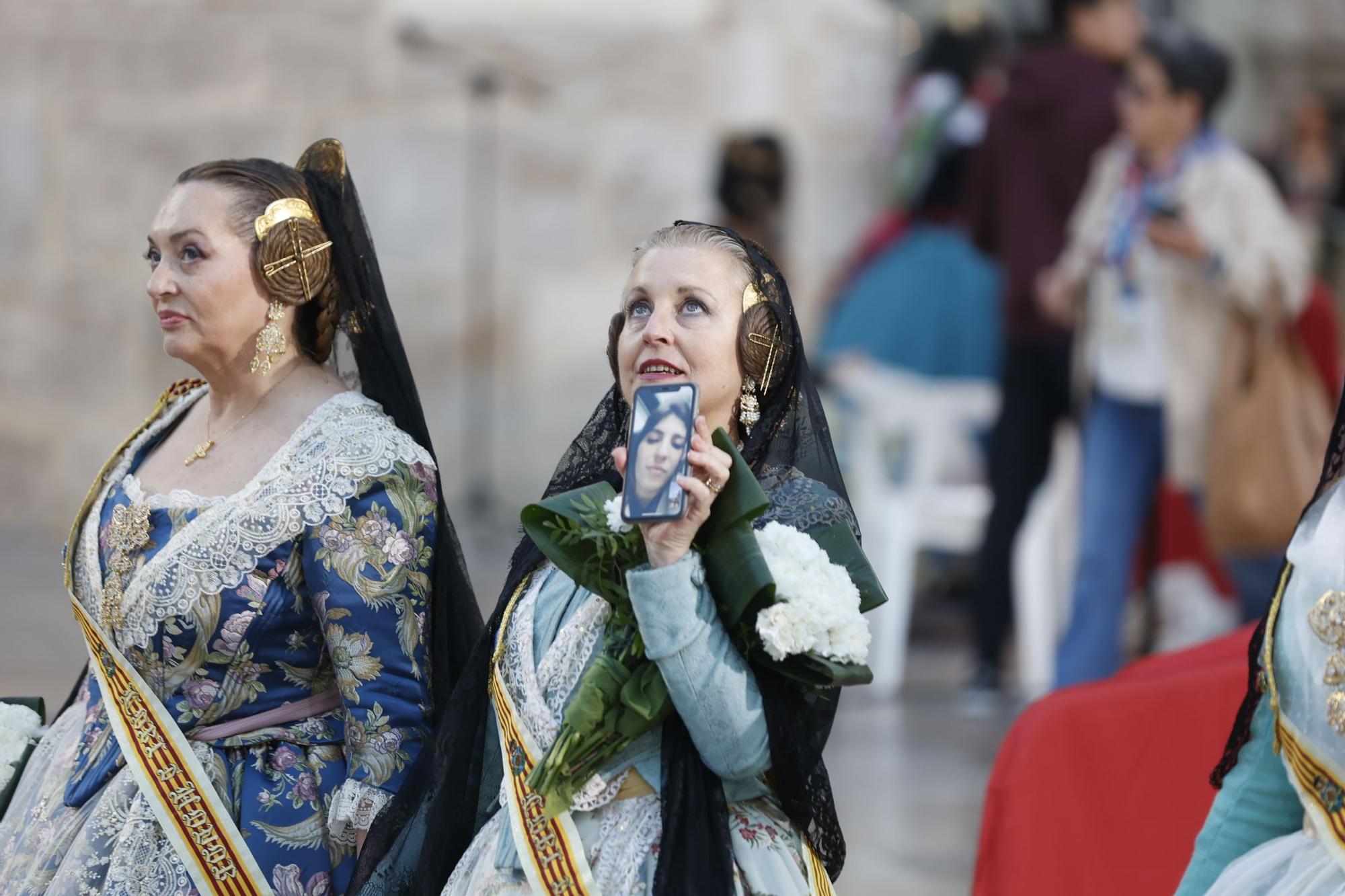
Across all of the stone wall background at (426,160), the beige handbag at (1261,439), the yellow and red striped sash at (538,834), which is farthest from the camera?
the stone wall background at (426,160)

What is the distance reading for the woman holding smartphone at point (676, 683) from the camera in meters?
2.50

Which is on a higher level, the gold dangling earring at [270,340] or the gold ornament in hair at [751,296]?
the gold ornament in hair at [751,296]

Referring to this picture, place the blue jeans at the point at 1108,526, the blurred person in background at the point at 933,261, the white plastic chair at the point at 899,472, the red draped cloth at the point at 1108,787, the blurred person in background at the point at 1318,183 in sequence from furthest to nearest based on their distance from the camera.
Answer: the blurred person in background at the point at 1318,183 < the blurred person in background at the point at 933,261 < the white plastic chair at the point at 899,472 < the blue jeans at the point at 1108,526 < the red draped cloth at the point at 1108,787

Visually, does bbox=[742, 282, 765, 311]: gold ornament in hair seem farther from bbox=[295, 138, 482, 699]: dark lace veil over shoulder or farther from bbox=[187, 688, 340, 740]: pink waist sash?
bbox=[187, 688, 340, 740]: pink waist sash

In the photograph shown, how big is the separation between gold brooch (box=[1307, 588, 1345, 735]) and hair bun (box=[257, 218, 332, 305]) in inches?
64.0

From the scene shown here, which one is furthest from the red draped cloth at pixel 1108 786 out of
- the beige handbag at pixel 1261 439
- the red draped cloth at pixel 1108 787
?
the beige handbag at pixel 1261 439

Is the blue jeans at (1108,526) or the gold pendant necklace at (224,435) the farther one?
the blue jeans at (1108,526)

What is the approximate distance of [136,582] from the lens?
2959mm

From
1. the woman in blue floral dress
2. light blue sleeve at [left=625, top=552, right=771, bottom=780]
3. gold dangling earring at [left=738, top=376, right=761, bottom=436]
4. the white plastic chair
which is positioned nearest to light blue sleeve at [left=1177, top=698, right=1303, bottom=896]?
light blue sleeve at [left=625, top=552, right=771, bottom=780]

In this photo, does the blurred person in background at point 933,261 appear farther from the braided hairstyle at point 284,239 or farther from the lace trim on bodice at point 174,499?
the lace trim on bodice at point 174,499

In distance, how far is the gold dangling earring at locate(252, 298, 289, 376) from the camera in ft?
10.3

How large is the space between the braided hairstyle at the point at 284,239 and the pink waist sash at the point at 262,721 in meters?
0.60

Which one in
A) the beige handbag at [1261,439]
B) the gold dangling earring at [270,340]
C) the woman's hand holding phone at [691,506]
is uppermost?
the gold dangling earring at [270,340]

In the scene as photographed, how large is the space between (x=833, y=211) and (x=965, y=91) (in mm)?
887
